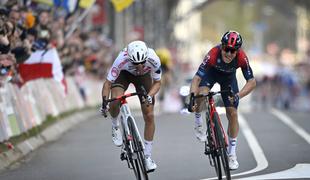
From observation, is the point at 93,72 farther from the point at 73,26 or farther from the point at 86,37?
the point at 73,26

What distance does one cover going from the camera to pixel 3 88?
53.2 feet

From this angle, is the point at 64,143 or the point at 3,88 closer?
the point at 3,88

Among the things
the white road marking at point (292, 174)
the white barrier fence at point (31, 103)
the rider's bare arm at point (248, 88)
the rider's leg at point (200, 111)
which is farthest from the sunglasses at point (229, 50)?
the white barrier fence at point (31, 103)

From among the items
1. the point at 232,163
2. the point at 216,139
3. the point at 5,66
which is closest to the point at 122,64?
the point at 216,139

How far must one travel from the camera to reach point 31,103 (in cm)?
1892

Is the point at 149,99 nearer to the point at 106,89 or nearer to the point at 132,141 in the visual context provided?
the point at 132,141

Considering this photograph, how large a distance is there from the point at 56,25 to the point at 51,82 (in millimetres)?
2270

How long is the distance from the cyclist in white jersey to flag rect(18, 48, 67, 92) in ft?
20.9

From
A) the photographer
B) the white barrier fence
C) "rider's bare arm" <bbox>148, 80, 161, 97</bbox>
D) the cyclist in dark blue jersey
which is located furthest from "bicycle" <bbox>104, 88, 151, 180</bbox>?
the photographer

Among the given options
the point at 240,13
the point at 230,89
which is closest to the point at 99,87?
the point at 230,89

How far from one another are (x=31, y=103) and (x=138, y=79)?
6.41 meters

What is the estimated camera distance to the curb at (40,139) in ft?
49.6

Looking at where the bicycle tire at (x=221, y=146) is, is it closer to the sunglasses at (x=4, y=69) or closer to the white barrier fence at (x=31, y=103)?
the white barrier fence at (x=31, y=103)

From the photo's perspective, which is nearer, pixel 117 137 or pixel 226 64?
pixel 226 64
